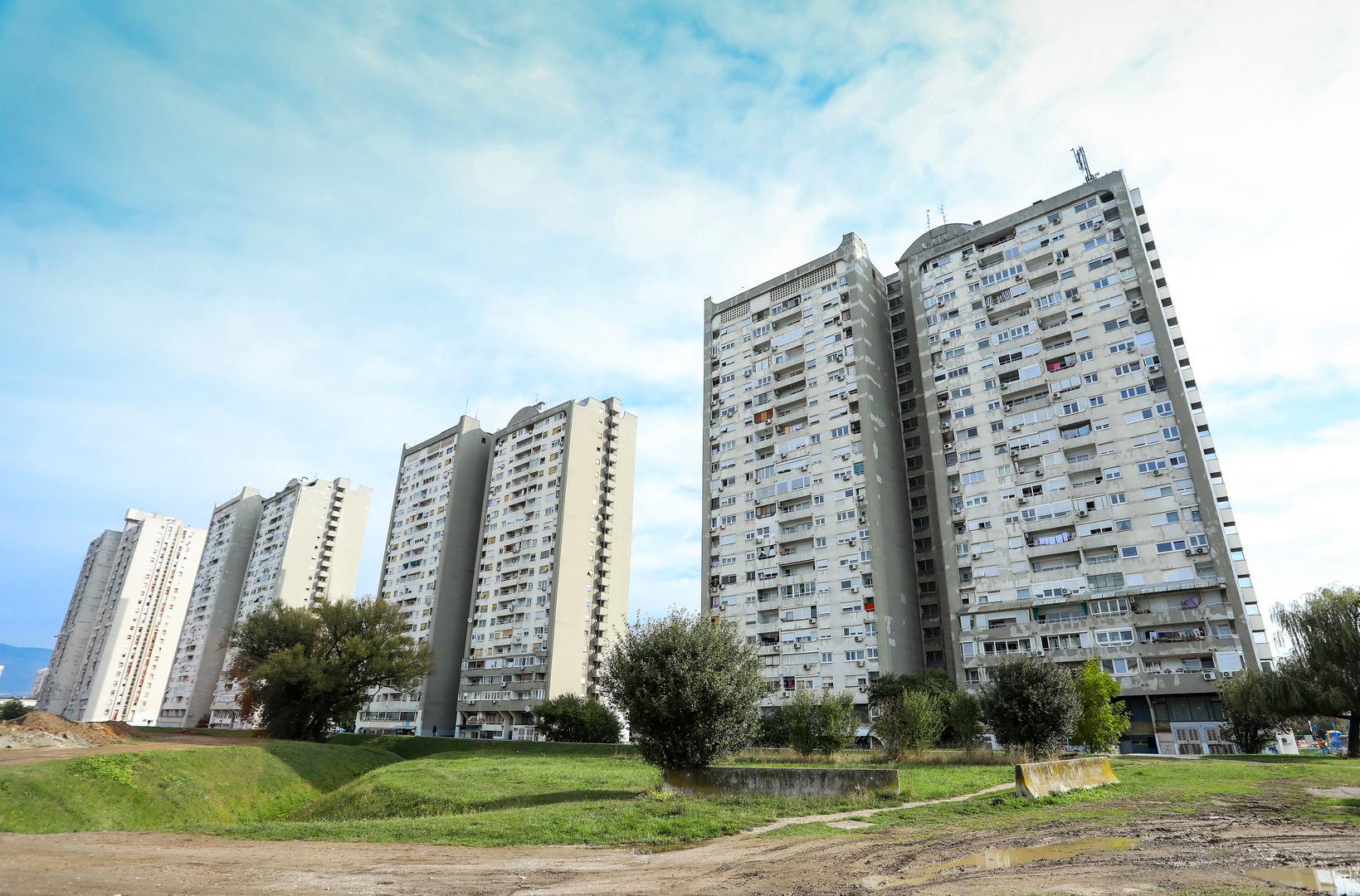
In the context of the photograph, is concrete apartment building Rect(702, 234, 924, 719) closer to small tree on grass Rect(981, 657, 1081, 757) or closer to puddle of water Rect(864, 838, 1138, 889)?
small tree on grass Rect(981, 657, 1081, 757)

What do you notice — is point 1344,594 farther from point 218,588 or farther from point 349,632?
point 218,588

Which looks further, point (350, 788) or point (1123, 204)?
point (1123, 204)

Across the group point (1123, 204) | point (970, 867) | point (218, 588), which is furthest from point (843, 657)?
point (218, 588)

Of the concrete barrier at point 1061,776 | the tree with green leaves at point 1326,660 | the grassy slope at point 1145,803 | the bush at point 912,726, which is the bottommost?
the grassy slope at point 1145,803

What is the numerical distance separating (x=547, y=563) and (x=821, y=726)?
64.9 m

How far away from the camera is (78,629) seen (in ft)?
591

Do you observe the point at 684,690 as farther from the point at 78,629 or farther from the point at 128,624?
the point at 78,629

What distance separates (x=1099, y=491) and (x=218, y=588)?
161562 mm

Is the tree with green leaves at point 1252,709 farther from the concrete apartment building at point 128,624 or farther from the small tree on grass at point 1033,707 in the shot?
the concrete apartment building at point 128,624

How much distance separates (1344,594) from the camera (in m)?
43.5

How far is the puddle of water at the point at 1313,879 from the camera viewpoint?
34.2ft

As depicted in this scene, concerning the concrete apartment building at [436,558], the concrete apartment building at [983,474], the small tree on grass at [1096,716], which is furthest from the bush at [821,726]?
the concrete apartment building at [436,558]

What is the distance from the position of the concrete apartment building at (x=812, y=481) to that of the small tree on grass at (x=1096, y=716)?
26827mm

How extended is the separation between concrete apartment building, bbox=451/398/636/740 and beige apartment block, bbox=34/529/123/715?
448 feet
